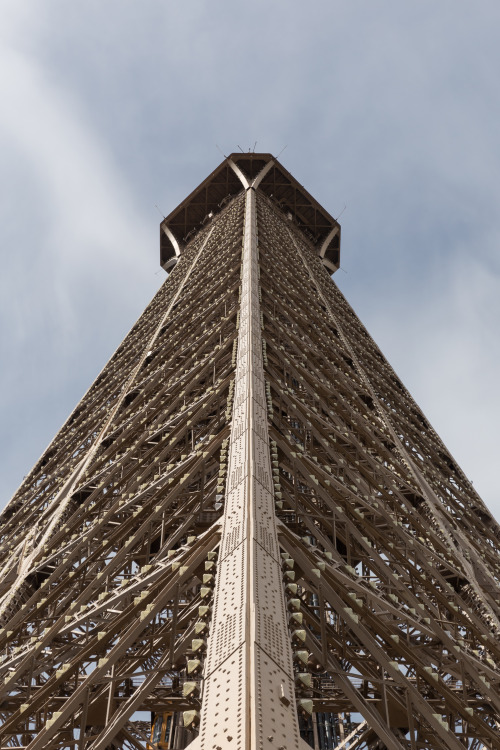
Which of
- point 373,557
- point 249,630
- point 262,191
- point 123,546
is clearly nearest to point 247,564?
point 249,630

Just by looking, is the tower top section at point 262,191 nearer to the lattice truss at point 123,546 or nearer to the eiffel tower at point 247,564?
the lattice truss at point 123,546

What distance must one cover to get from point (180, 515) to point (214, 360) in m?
6.01

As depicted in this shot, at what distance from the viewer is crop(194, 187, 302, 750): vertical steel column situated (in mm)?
4027

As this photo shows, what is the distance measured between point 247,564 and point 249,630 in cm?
90

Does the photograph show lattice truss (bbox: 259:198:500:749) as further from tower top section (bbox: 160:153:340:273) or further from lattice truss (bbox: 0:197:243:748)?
tower top section (bbox: 160:153:340:273)

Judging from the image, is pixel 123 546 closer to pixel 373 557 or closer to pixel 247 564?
pixel 373 557

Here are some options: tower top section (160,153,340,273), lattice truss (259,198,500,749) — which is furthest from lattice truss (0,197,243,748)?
tower top section (160,153,340,273)

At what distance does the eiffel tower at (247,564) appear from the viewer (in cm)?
564

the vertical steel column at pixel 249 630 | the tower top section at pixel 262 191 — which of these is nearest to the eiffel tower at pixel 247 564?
the vertical steel column at pixel 249 630

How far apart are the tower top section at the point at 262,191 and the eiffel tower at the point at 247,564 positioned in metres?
21.0

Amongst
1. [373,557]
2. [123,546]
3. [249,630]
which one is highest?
[123,546]

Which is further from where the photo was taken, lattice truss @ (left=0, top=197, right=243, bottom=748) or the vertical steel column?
lattice truss @ (left=0, top=197, right=243, bottom=748)

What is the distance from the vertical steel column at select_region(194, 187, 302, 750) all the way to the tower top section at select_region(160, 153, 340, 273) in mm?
41047

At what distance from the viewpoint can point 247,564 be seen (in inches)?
226
